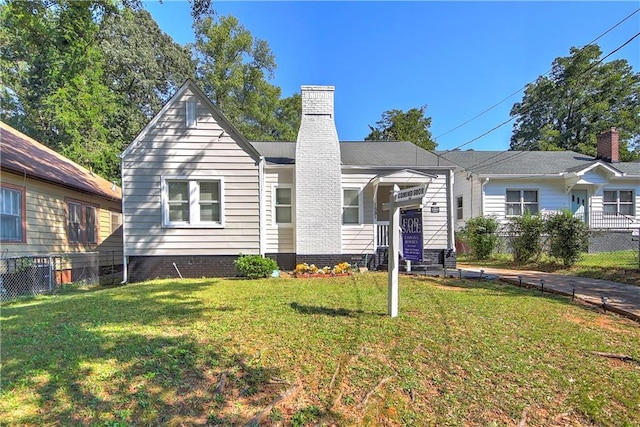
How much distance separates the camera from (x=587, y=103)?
31.4 m

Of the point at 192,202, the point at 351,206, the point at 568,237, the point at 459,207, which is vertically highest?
the point at 459,207

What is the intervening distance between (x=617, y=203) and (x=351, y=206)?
15370 millimetres

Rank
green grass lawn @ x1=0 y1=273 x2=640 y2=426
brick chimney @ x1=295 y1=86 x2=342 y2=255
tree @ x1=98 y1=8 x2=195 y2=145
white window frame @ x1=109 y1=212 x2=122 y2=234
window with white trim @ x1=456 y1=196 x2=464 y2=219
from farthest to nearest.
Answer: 1. tree @ x1=98 y1=8 x2=195 y2=145
2. window with white trim @ x1=456 y1=196 x2=464 y2=219
3. white window frame @ x1=109 y1=212 x2=122 y2=234
4. brick chimney @ x1=295 y1=86 x2=342 y2=255
5. green grass lawn @ x1=0 y1=273 x2=640 y2=426

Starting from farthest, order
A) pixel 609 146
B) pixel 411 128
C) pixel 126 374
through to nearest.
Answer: pixel 411 128 → pixel 609 146 → pixel 126 374

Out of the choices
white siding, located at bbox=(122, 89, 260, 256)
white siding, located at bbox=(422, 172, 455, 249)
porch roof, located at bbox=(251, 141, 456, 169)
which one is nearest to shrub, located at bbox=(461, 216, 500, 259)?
white siding, located at bbox=(422, 172, 455, 249)

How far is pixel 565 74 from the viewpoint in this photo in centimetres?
3077

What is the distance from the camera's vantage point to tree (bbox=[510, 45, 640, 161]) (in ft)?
95.1

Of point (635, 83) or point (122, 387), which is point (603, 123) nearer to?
point (635, 83)

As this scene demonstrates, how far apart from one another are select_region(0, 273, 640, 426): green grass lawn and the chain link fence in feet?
10.5

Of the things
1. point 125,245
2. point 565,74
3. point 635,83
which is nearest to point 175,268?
point 125,245

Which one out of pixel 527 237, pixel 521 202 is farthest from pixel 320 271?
pixel 521 202

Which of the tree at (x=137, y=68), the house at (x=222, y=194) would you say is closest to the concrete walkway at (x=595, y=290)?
the house at (x=222, y=194)

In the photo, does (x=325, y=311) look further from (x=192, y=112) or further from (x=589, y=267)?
(x=589, y=267)

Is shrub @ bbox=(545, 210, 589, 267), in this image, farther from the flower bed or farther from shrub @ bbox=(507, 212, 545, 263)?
the flower bed
